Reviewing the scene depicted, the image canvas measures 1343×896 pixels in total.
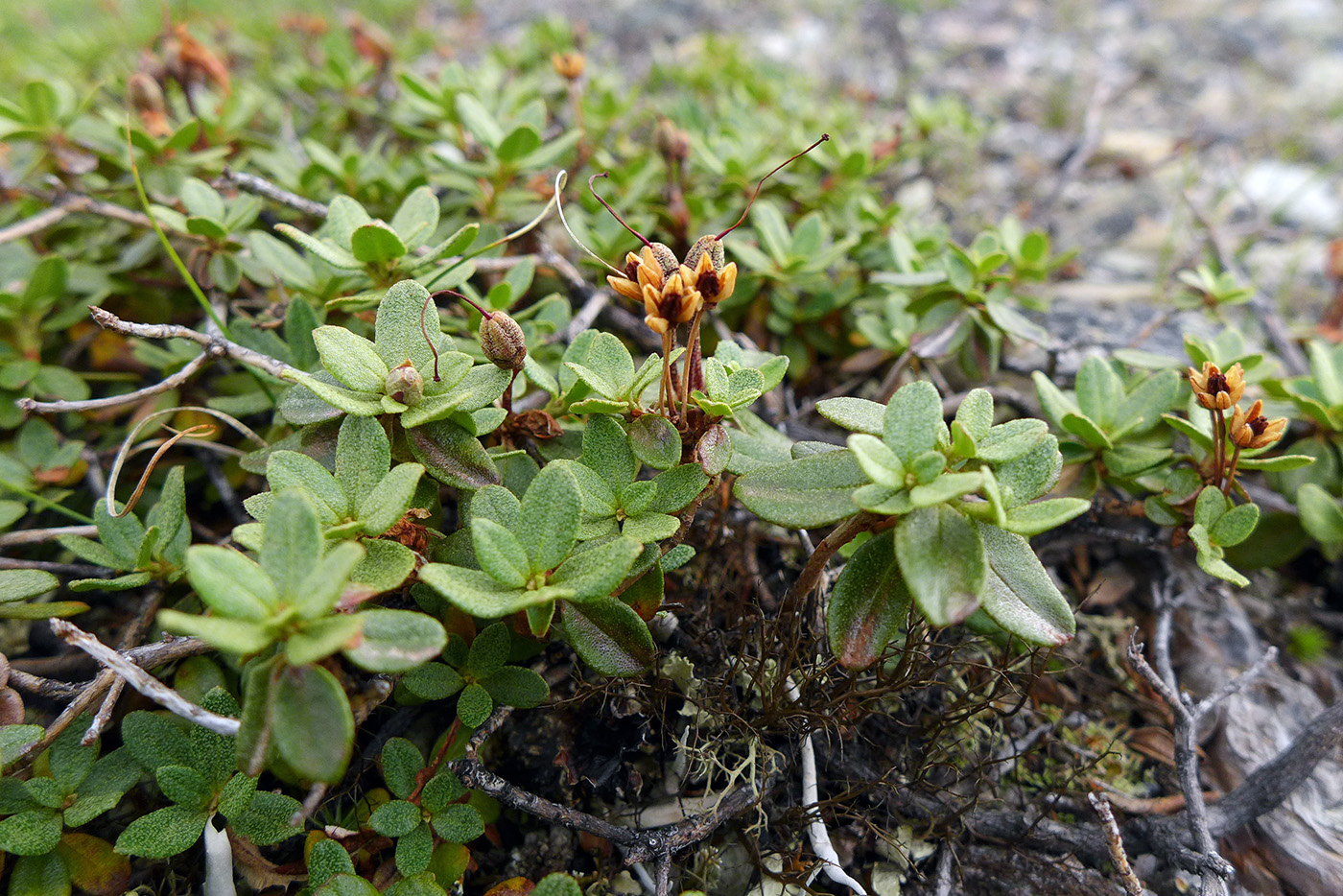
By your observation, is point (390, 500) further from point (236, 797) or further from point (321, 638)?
point (236, 797)

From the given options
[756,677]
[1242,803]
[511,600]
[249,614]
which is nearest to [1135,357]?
[1242,803]

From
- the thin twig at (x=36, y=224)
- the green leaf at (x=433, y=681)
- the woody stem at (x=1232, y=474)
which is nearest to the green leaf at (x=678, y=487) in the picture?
the green leaf at (x=433, y=681)

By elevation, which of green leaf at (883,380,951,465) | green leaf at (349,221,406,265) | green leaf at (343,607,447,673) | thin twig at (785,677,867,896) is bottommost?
thin twig at (785,677,867,896)

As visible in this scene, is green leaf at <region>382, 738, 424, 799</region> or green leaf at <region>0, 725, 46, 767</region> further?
green leaf at <region>382, 738, 424, 799</region>

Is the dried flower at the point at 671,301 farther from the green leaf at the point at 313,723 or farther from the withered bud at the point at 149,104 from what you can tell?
the withered bud at the point at 149,104

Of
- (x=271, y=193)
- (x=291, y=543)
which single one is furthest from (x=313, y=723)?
(x=271, y=193)

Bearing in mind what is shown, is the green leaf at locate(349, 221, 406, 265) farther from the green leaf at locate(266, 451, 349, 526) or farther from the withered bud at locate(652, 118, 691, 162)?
the withered bud at locate(652, 118, 691, 162)

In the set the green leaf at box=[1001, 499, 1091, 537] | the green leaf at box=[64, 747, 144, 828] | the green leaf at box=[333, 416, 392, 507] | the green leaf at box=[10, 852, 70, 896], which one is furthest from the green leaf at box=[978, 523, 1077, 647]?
the green leaf at box=[10, 852, 70, 896]
